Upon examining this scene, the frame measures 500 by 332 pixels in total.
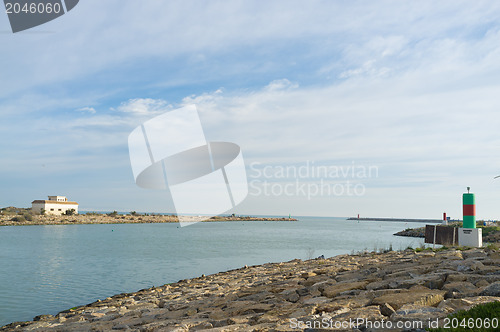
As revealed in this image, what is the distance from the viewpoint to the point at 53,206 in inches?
3846

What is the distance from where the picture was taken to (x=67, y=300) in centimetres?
1516

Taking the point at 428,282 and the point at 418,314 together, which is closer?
the point at 418,314

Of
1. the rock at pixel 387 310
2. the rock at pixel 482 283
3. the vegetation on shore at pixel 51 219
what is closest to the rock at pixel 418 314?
the rock at pixel 387 310

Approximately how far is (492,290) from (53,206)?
10751 cm

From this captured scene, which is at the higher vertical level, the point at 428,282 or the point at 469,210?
the point at 469,210

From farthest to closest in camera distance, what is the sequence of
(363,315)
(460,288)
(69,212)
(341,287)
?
(69,212), (341,287), (460,288), (363,315)

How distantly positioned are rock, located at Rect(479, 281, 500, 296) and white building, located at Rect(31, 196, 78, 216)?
10222 cm

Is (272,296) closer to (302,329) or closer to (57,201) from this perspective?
(302,329)

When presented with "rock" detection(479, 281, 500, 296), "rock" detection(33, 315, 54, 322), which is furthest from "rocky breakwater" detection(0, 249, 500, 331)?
"rock" detection(33, 315, 54, 322)

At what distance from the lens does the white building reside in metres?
95.2

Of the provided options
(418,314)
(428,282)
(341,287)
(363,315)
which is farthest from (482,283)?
(363,315)

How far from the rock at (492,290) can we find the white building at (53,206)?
102 m

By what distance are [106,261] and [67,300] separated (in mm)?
11661

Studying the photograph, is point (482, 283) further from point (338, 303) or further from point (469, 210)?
point (469, 210)
